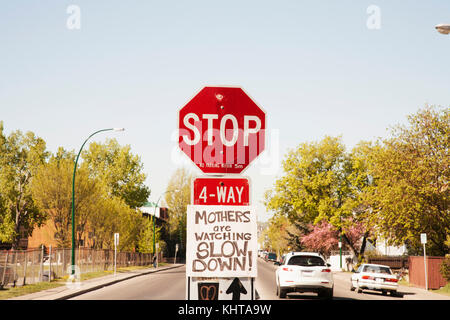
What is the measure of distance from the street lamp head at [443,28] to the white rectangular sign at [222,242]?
13369 mm

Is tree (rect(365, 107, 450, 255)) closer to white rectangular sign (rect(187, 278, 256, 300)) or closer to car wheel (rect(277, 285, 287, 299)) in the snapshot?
car wheel (rect(277, 285, 287, 299))

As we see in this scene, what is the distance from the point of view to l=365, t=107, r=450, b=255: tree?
30125 millimetres

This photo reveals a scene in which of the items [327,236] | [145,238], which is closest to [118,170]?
[145,238]

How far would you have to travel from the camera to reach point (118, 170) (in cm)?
7575

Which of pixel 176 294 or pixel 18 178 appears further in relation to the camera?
pixel 18 178

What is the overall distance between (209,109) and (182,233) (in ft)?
275

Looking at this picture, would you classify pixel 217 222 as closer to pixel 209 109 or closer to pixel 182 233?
pixel 209 109

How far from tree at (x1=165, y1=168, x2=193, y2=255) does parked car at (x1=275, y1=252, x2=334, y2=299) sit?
219 ft

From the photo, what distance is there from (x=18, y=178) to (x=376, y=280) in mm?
64344

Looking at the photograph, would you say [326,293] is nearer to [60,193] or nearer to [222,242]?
[222,242]

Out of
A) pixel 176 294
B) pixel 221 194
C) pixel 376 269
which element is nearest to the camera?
pixel 221 194

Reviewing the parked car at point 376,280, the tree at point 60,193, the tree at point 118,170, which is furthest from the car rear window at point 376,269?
the tree at point 118,170

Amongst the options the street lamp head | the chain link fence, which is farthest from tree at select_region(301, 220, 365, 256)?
the street lamp head

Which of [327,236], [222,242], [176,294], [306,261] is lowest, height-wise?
[176,294]
